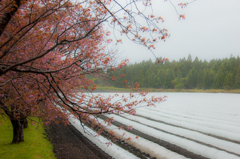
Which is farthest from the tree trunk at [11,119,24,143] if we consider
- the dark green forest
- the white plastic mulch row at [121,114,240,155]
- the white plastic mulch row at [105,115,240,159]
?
the dark green forest

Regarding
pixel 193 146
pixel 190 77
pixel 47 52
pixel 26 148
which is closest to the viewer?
pixel 47 52

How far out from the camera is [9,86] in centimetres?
492

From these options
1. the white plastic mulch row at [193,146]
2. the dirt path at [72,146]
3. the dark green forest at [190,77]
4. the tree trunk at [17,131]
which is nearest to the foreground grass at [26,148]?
the tree trunk at [17,131]

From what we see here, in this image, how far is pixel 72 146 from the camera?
8203 millimetres

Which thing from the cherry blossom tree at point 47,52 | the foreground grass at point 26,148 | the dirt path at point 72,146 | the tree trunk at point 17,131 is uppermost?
the cherry blossom tree at point 47,52

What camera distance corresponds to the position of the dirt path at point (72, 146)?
7.23m

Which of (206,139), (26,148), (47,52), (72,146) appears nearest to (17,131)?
(26,148)

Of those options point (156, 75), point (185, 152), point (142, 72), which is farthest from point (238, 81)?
point (185, 152)

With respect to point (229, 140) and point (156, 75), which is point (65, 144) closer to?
point (229, 140)

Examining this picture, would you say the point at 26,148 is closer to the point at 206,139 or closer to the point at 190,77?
the point at 206,139

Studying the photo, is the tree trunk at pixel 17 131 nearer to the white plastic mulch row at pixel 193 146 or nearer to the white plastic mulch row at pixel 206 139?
the white plastic mulch row at pixel 193 146

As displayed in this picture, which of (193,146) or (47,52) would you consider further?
(193,146)

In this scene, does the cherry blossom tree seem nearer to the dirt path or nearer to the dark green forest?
the dirt path

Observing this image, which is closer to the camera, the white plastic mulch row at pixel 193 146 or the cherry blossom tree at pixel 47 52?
the cherry blossom tree at pixel 47 52
